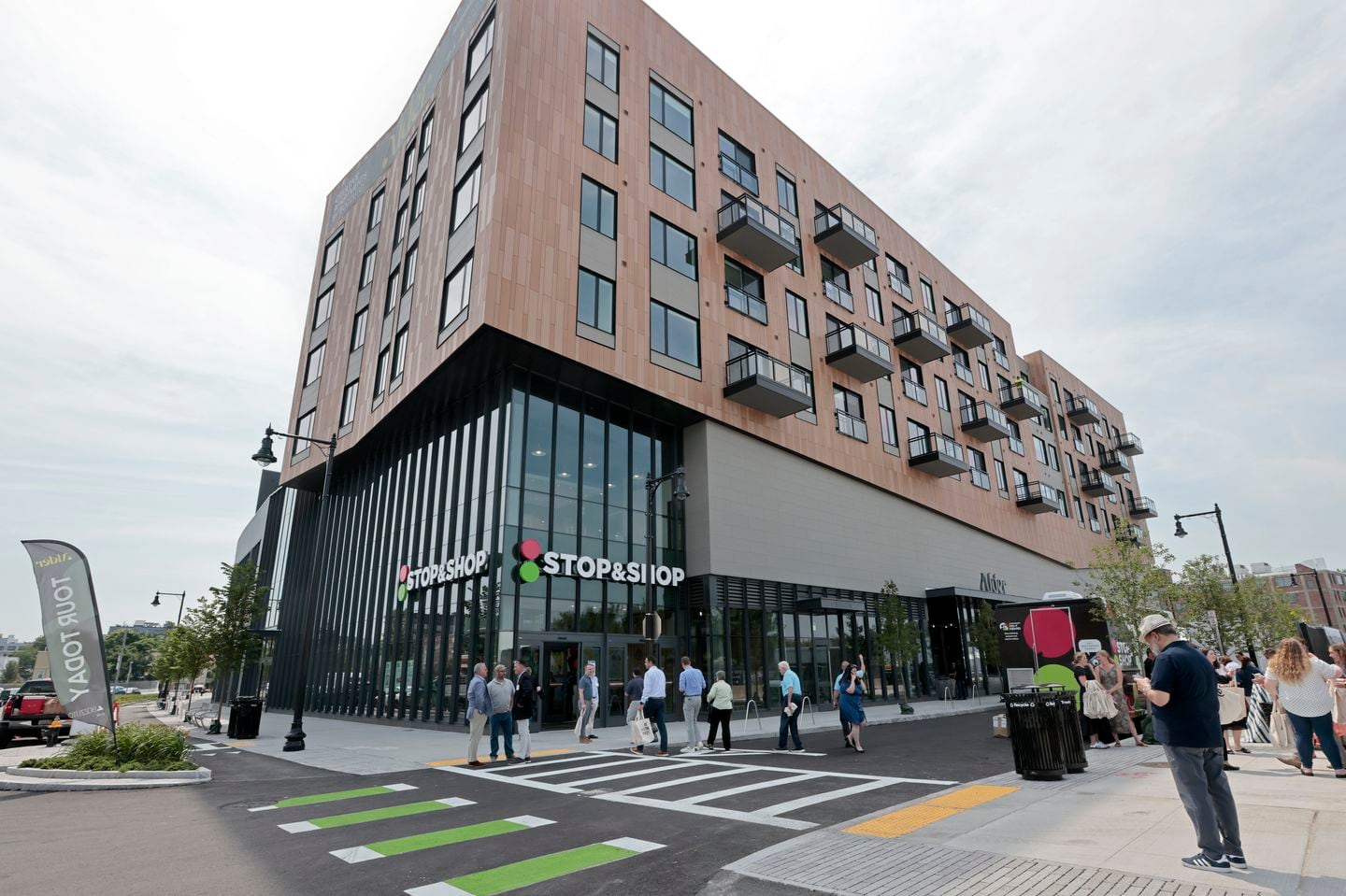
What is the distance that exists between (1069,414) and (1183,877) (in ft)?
192

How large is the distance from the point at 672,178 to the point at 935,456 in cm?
1869

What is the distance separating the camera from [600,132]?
2486 cm

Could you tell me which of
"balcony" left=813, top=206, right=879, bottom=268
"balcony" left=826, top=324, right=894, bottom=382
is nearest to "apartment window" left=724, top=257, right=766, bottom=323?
"balcony" left=826, top=324, right=894, bottom=382

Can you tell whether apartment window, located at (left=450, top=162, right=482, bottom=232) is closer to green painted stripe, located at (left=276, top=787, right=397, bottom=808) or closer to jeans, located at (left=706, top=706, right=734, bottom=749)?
jeans, located at (left=706, top=706, right=734, bottom=749)

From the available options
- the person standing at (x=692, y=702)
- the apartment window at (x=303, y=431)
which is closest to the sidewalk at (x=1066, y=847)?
the person standing at (x=692, y=702)

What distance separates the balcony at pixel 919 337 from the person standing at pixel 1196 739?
32.9m

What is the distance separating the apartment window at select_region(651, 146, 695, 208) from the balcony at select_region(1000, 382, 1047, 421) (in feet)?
94.0

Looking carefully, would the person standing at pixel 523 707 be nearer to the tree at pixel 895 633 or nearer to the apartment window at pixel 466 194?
the apartment window at pixel 466 194

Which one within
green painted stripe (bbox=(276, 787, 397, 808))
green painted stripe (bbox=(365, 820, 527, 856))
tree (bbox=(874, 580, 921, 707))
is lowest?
green painted stripe (bbox=(276, 787, 397, 808))

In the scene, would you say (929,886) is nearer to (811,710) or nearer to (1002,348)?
(811,710)

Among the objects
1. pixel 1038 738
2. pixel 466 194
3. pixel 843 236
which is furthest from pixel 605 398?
pixel 1038 738

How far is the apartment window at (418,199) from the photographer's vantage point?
96.2 ft

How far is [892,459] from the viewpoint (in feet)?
111

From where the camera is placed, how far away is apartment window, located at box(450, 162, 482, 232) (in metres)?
23.0
